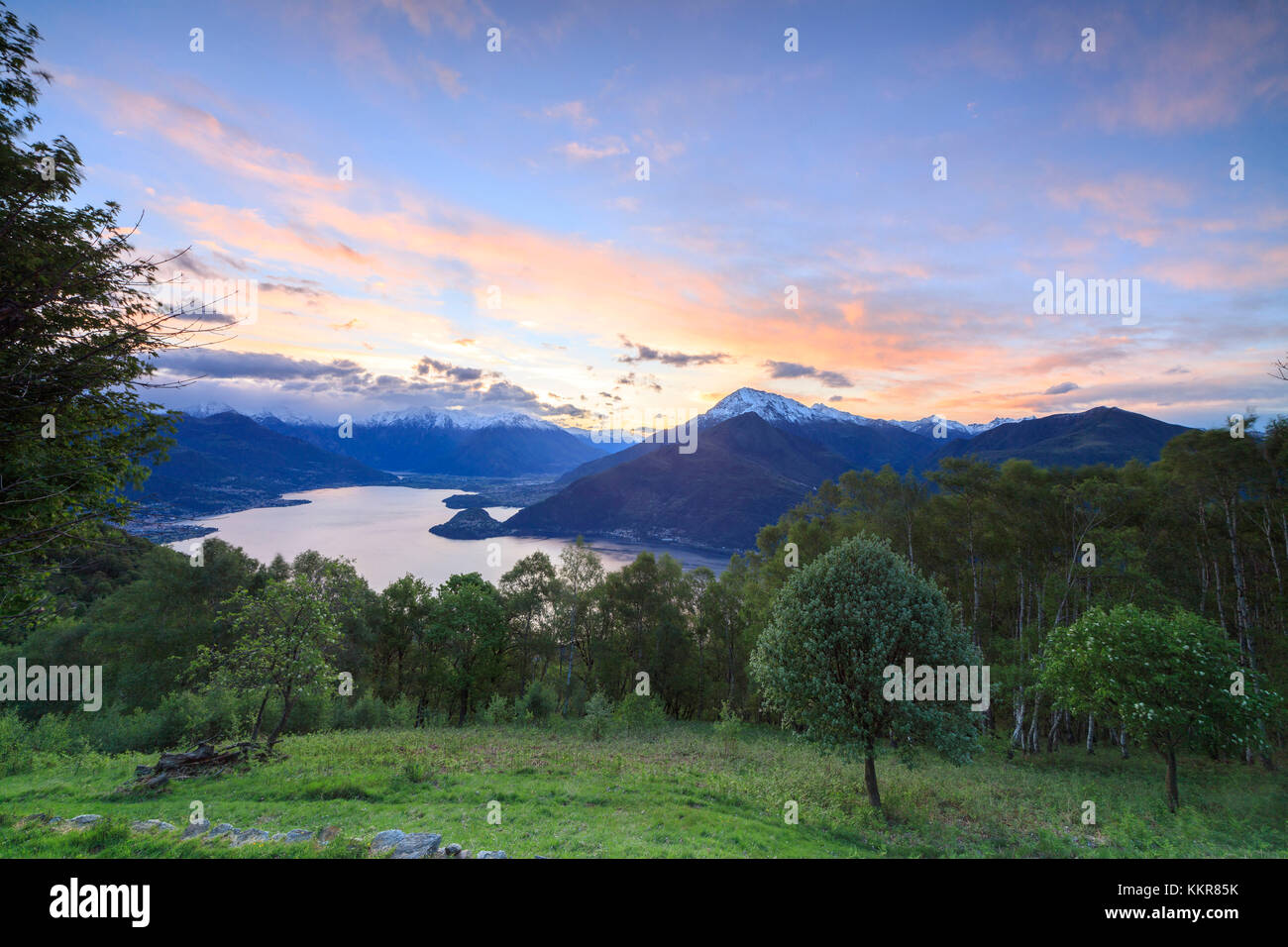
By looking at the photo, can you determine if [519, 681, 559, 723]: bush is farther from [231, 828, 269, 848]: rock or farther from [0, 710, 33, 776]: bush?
[231, 828, 269, 848]: rock

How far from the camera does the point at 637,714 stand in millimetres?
30453

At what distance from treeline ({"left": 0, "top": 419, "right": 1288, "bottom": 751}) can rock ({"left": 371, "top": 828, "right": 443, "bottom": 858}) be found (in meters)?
7.25

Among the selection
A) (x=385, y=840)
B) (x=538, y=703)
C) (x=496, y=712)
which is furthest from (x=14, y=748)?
(x=538, y=703)

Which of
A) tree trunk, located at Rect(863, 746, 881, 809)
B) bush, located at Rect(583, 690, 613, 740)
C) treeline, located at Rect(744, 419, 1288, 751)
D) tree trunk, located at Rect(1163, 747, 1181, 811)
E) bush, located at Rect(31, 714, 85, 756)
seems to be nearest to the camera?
tree trunk, located at Rect(863, 746, 881, 809)

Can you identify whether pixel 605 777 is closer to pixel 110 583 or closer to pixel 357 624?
pixel 357 624

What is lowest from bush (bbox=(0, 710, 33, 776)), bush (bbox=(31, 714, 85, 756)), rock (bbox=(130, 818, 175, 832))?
bush (bbox=(31, 714, 85, 756))

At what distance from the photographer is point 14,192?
702 cm

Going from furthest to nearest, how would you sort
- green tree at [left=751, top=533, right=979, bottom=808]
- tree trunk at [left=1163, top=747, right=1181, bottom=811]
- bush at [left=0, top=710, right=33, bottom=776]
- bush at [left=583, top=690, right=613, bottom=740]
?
1. bush at [left=583, top=690, right=613, bottom=740]
2. bush at [left=0, top=710, right=33, bottom=776]
3. tree trunk at [left=1163, top=747, right=1181, bottom=811]
4. green tree at [left=751, top=533, right=979, bottom=808]

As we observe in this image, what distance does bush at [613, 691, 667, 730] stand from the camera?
2975cm

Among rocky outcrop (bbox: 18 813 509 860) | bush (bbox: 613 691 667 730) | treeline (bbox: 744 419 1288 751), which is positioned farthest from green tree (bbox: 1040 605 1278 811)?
bush (bbox: 613 691 667 730)

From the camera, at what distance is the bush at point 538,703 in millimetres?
33344

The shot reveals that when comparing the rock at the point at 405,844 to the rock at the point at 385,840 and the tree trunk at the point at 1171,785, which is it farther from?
the tree trunk at the point at 1171,785

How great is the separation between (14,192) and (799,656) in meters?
19.4
